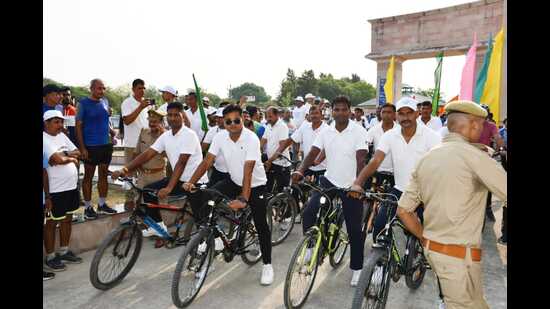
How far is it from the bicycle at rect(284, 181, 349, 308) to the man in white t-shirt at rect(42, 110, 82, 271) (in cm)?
288

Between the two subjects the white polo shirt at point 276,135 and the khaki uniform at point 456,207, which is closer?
the khaki uniform at point 456,207

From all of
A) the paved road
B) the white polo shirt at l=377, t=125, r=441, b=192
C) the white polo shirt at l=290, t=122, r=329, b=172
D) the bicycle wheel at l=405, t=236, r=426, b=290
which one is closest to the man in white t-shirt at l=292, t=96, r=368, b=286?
the white polo shirt at l=377, t=125, r=441, b=192

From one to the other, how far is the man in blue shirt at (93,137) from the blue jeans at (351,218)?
127 inches

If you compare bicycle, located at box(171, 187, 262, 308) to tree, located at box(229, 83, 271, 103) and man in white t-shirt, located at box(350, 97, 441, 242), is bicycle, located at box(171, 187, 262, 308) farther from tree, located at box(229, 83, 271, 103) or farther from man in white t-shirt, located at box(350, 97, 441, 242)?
tree, located at box(229, 83, 271, 103)

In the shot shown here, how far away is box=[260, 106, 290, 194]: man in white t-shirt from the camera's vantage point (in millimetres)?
6520

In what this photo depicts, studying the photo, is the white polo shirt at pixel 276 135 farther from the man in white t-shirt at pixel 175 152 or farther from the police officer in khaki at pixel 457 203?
the police officer in khaki at pixel 457 203

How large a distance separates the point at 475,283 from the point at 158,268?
3.73 metres

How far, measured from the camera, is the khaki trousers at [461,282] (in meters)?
2.22

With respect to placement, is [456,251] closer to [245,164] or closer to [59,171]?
[245,164]

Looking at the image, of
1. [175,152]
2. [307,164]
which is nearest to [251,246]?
[307,164]

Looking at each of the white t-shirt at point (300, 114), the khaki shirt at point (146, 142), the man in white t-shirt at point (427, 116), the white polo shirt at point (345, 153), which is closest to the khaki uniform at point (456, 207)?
the white polo shirt at point (345, 153)

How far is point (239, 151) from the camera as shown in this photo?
4391mm
